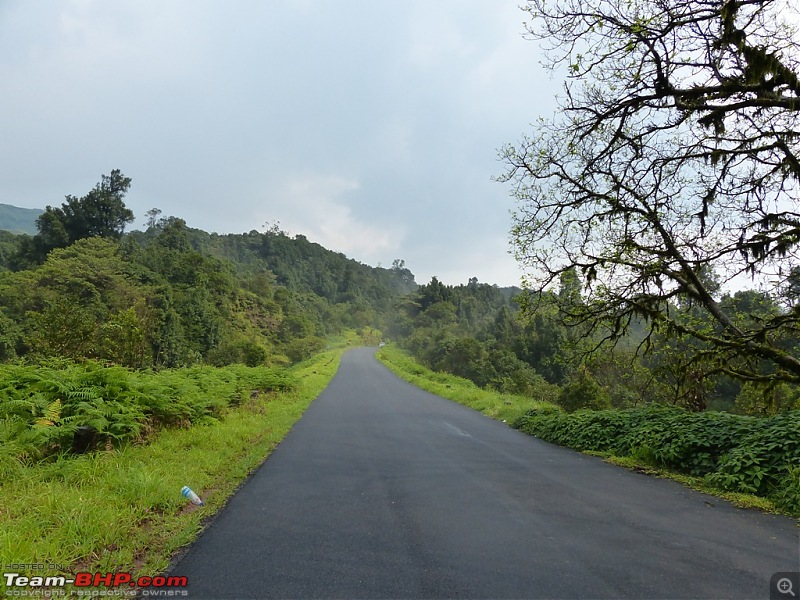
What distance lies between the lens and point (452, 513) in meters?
4.89

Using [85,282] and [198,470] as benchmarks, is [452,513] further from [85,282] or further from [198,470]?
[85,282]

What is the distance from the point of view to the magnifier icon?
10.8ft

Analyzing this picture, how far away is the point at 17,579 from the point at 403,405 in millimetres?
13297

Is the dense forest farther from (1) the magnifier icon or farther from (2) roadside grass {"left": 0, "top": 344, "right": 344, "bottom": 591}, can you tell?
(2) roadside grass {"left": 0, "top": 344, "right": 344, "bottom": 591}

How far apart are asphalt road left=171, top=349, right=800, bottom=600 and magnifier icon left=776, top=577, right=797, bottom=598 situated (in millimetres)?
113

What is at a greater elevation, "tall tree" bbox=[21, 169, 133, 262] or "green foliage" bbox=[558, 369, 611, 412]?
"tall tree" bbox=[21, 169, 133, 262]

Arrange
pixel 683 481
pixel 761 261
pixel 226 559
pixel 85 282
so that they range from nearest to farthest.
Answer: pixel 226 559
pixel 683 481
pixel 761 261
pixel 85 282

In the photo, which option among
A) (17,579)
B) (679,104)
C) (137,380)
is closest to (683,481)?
(679,104)

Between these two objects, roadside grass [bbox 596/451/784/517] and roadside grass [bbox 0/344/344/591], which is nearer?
roadside grass [bbox 0/344/344/591]

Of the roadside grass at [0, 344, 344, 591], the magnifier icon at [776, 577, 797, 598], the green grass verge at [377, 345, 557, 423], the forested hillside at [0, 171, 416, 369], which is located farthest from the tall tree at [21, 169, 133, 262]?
the magnifier icon at [776, 577, 797, 598]

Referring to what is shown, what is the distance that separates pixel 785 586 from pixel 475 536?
238 centimetres

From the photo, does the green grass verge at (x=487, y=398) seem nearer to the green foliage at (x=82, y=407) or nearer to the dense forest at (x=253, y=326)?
the dense forest at (x=253, y=326)

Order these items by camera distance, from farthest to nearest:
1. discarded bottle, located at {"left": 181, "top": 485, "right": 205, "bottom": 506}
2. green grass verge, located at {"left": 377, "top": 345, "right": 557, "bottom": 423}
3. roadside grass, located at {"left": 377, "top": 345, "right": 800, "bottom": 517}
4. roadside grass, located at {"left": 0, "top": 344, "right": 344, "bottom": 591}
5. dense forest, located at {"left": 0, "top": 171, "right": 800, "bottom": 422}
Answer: green grass verge, located at {"left": 377, "top": 345, "right": 557, "bottom": 423} < dense forest, located at {"left": 0, "top": 171, "right": 800, "bottom": 422} < roadside grass, located at {"left": 377, "top": 345, "right": 800, "bottom": 517} < discarded bottle, located at {"left": 181, "top": 485, "right": 205, "bottom": 506} < roadside grass, located at {"left": 0, "top": 344, "right": 344, "bottom": 591}

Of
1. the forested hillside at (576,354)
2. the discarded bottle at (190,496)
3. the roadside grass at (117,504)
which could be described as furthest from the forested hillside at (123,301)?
the forested hillside at (576,354)
